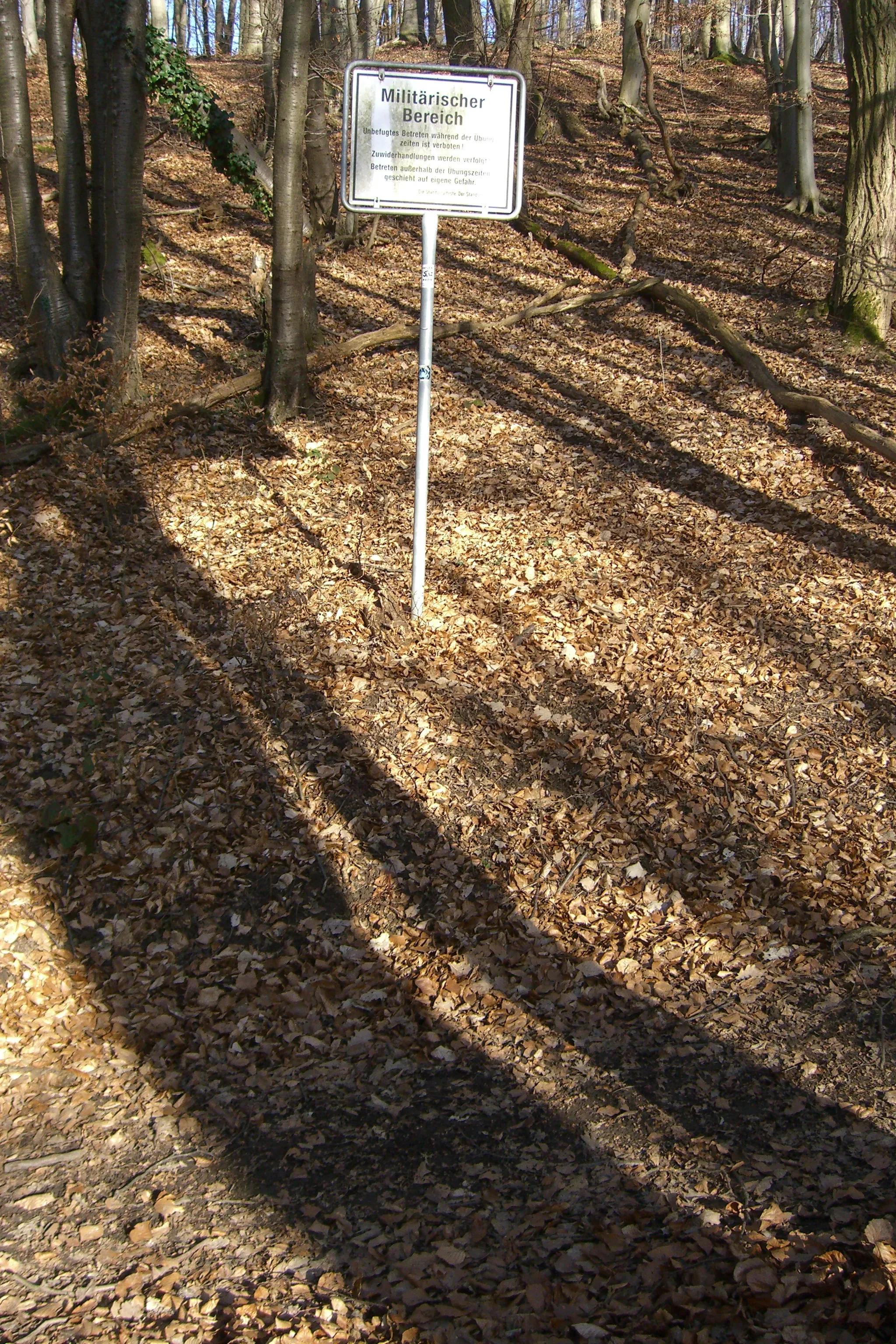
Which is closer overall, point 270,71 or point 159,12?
point 270,71

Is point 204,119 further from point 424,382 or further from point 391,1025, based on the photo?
point 391,1025

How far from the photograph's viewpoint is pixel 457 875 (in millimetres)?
5270

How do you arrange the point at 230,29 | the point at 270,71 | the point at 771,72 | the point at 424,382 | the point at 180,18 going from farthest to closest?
the point at 230,29 < the point at 180,18 < the point at 771,72 < the point at 270,71 < the point at 424,382

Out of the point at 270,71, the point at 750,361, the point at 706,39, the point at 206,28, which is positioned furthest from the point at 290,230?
the point at 206,28

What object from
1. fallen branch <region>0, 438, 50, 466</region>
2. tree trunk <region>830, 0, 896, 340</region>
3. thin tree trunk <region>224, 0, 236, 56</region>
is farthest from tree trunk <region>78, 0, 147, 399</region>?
thin tree trunk <region>224, 0, 236, 56</region>

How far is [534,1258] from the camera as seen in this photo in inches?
130

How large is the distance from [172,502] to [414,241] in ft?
31.7

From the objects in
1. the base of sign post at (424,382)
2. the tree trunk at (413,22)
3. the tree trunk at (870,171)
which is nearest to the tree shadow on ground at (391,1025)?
the base of sign post at (424,382)

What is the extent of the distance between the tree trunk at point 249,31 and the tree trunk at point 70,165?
25.4m

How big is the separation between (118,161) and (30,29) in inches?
976

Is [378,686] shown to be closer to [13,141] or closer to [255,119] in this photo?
[13,141]

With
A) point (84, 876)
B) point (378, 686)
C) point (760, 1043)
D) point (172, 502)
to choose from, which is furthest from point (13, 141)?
point (760, 1043)

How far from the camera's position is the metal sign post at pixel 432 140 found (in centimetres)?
571

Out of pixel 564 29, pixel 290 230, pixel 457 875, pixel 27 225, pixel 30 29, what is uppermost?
pixel 564 29
